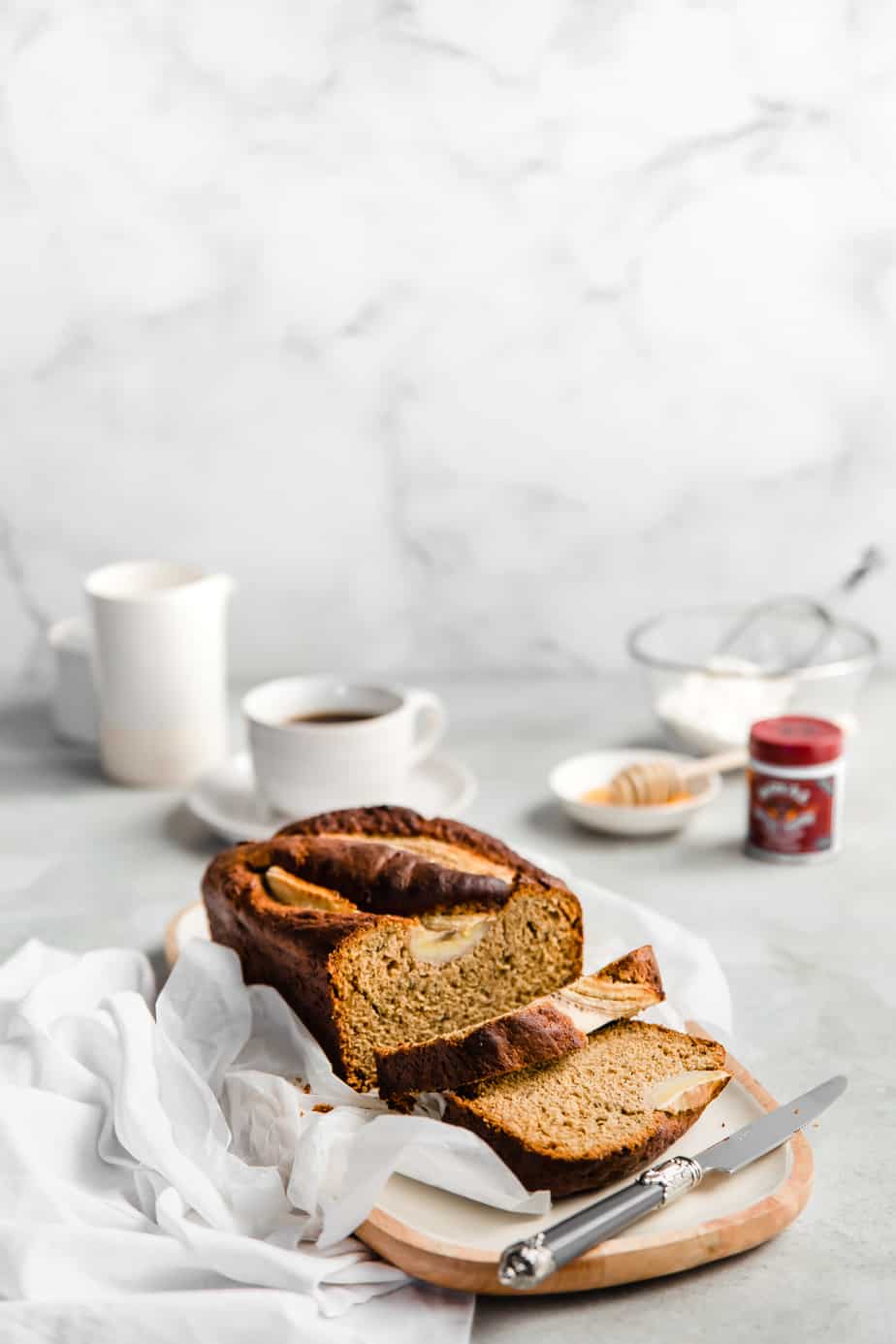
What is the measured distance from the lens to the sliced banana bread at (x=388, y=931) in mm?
1268

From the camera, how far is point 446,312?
2.18m

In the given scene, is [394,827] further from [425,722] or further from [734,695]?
[734,695]

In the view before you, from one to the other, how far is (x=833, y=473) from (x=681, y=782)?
2.16ft

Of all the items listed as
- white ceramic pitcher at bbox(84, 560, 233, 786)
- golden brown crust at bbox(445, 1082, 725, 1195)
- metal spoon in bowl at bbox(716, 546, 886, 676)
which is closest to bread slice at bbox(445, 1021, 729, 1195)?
golden brown crust at bbox(445, 1082, 725, 1195)

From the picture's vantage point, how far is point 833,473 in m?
2.27

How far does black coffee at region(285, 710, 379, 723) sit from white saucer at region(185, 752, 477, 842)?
98 millimetres

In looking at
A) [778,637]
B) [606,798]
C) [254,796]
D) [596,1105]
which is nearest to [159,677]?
[254,796]

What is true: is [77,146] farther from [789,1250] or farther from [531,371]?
[789,1250]

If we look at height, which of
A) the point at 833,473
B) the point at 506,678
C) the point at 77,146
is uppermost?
the point at 77,146

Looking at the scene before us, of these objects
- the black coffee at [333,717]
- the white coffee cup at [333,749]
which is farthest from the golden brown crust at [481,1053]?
the black coffee at [333,717]

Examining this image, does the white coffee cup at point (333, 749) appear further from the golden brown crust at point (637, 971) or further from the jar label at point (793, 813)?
the golden brown crust at point (637, 971)

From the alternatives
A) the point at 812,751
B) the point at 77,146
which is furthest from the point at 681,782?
the point at 77,146

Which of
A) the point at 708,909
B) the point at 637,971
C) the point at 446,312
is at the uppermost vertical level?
the point at 446,312

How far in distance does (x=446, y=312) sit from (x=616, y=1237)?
4.63 feet
